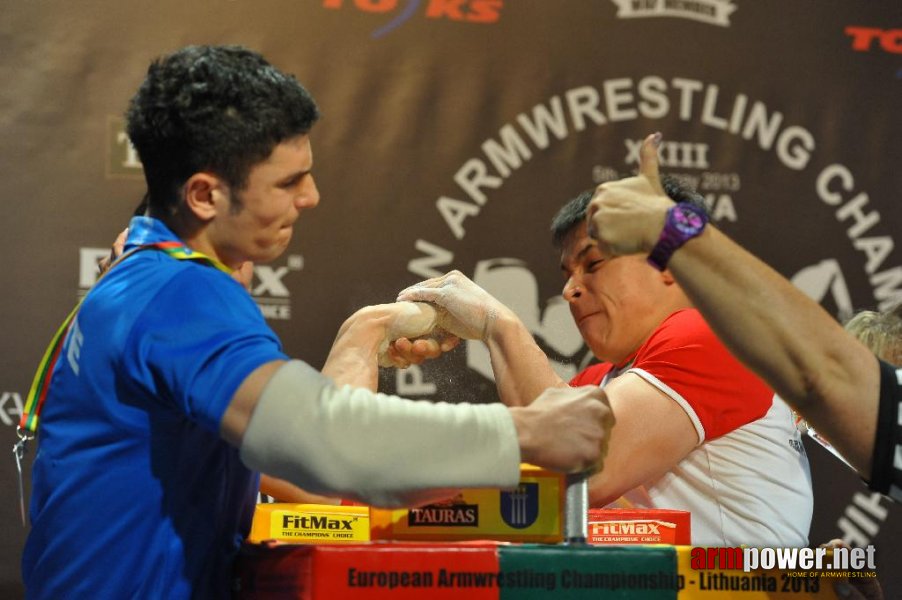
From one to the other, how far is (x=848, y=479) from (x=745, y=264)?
91.1 inches

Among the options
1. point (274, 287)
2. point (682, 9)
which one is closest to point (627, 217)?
point (274, 287)

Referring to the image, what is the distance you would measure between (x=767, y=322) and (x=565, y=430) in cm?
32

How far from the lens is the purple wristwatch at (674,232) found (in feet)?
4.44

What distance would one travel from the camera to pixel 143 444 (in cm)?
124

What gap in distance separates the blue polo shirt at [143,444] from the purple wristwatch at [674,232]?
19.8 inches

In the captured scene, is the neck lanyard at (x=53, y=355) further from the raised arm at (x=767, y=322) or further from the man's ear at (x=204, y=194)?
the raised arm at (x=767, y=322)

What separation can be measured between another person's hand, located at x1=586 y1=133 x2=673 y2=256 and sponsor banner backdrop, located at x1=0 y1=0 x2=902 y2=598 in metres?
1.84

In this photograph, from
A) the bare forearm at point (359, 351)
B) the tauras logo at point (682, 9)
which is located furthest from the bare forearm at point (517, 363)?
the tauras logo at point (682, 9)

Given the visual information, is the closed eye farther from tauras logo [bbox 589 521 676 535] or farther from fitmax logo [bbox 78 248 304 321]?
fitmax logo [bbox 78 248 304 321]

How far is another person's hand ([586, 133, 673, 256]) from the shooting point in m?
1.37

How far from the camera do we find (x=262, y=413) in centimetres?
114

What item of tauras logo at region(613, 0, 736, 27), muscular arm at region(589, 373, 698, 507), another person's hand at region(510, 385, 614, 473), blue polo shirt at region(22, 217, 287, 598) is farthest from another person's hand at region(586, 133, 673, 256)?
tauras logo at region(613, 0, 736, 27)

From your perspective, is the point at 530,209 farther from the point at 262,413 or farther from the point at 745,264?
the point at 262,413

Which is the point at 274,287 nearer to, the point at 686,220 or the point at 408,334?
the point at 408,334
